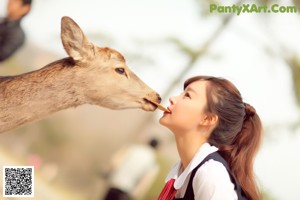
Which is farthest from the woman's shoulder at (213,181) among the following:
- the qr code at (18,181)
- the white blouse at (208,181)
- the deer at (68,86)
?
the qr code at (18,181)

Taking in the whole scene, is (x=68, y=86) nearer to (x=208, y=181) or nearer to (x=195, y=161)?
(x=195, y=161)

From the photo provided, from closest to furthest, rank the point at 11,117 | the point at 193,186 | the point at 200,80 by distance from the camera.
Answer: the point at 193,186 → the point at 200,80 → the point at 11,117

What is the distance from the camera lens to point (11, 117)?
2.57 meters

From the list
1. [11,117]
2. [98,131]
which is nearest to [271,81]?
[98,131]

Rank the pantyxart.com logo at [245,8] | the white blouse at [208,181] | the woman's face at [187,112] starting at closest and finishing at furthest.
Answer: the white blouse at [208,181], the woman's face at [187,112], the pantyxart.com logo at [245,8]

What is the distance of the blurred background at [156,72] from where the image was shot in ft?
8.54

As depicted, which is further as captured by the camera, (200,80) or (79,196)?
(79,196)

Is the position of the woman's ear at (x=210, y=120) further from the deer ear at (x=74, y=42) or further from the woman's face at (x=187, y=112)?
the deer ear at (x=74, y=42)

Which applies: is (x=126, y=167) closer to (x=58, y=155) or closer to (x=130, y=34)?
(x=58, y=155)

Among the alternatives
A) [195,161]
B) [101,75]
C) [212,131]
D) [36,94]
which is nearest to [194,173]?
[195,161]

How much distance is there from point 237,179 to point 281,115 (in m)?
1.27

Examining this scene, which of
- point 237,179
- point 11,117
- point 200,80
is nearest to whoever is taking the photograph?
point 237,179

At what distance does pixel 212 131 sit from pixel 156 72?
1.13 metres

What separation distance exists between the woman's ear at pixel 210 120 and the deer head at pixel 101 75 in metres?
1.07
